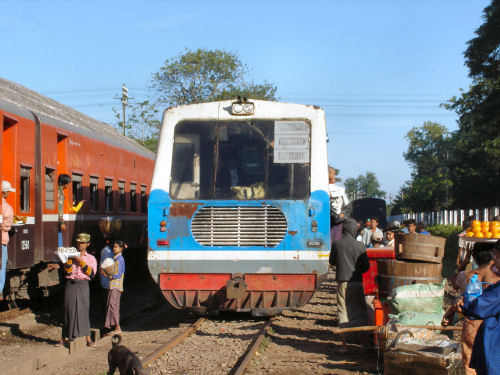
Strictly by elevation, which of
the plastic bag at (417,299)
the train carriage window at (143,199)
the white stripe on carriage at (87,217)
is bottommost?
the plastic bag at (417,299)

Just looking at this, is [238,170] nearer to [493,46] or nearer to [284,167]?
[284,167]

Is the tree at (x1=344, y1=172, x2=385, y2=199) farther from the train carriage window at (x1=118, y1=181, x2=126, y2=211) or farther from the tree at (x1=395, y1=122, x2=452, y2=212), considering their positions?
the train carriage window at (x1=118, y1=181, x2=126, y2=211)

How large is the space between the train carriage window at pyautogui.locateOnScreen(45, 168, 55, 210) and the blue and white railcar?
9.81 feet

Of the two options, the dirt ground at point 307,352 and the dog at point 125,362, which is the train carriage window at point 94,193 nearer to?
the dirt ground at point 307,352

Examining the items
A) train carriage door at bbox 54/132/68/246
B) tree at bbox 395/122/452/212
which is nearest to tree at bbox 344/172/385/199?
tree at bbox 395/122/452/212

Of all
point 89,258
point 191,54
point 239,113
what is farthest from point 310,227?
point 191,54

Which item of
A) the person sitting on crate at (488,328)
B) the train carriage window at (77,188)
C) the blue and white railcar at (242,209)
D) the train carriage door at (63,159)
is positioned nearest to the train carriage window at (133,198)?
the train carriage window at (77,188)

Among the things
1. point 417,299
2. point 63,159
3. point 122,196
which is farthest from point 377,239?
point 417,299

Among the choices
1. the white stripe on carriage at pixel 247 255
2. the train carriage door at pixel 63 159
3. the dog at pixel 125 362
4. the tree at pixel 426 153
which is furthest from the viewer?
the tree at pixel 426 153

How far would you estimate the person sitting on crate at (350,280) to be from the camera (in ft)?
31.3

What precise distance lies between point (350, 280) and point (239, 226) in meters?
1.71

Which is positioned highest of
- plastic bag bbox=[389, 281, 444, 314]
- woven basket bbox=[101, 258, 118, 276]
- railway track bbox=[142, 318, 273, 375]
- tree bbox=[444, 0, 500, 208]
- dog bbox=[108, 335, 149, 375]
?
tree bbox=[444, 0, 500, 208]

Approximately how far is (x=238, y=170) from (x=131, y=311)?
17.5 feet

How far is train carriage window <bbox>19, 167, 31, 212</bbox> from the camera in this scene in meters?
11.5
